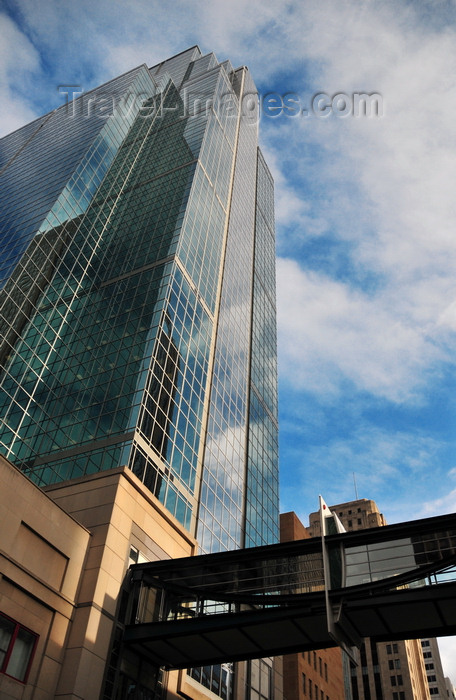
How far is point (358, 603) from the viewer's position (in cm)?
2386

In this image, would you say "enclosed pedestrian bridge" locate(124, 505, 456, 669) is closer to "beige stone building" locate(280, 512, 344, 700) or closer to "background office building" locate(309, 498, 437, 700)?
"beige stone building" locate(280, 512, 344, 700)

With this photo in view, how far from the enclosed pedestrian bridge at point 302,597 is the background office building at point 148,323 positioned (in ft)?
9.00

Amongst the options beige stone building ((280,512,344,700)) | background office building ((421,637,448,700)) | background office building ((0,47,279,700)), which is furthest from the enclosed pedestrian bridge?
background office building ((421,637,448,700))

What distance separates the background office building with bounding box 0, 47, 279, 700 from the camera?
142ft

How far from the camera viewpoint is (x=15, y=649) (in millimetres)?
23781

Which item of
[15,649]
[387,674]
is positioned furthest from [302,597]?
[387,674]

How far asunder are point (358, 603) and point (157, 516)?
15.2m

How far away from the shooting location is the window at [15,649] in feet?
75.9

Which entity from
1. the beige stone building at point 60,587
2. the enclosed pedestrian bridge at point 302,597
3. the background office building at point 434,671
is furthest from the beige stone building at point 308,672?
the background office building at point 434,671

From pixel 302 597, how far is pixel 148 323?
3093 centimetres

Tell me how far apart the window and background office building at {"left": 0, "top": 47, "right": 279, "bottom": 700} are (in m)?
0.22

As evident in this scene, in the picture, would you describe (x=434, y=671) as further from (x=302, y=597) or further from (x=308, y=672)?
(x=302, y=597)

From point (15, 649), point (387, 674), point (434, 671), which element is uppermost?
point (434, 671)

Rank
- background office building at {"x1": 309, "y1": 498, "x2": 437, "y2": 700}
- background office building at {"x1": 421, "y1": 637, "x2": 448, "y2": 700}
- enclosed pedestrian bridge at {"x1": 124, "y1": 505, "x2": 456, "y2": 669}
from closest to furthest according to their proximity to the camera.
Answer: enclosed pedestrian bridge at {"x1": 124, "y1": 505, "x2": 456, "y2": 669}, background office building at {"x1": 309, "y1": 498, "x2": 437, "y2": 700}, background office building at {"x1": 421, "y1": 637, "x2": 448, "y2": 700}
